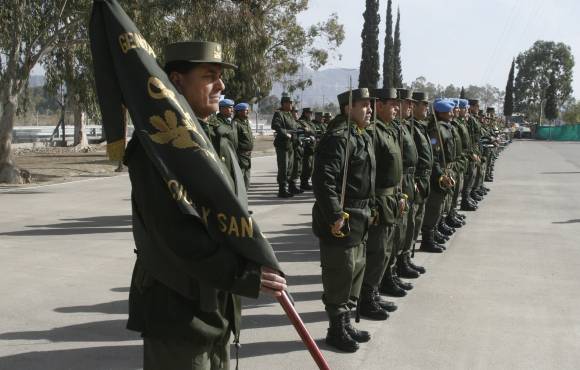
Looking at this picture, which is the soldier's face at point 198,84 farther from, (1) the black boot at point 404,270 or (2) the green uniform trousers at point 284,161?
(2) the green uniform trousers at point 284,161

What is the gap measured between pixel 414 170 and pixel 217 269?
5039 mm

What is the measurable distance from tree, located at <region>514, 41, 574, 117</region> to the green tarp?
17.6 meters

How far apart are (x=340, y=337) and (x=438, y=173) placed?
4009mm

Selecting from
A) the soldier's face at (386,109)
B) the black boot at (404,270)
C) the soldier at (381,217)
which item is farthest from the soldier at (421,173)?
the soldier at (381,217)

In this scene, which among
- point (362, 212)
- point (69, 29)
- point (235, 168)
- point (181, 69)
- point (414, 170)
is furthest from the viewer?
point (69, 29)

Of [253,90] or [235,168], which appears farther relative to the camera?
[253,90]

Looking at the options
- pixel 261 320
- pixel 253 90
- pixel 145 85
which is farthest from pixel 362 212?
pixel 253 90

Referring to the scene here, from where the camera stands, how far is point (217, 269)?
→ 203cm

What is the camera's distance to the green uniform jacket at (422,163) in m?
7.15

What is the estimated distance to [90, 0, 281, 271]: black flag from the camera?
2006 millimetres

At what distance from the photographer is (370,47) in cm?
4200

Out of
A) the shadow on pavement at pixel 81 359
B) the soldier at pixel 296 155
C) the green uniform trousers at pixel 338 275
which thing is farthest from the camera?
the soldier at pixel 296 155

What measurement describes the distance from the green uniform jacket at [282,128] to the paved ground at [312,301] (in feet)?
10.4

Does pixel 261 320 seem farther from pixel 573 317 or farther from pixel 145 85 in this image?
pixel 145 85
